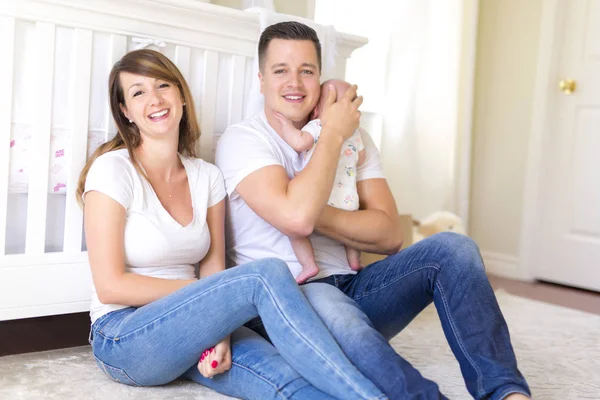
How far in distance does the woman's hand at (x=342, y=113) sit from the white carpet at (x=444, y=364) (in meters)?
0.67

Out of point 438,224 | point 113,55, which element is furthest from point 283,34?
point 438,224

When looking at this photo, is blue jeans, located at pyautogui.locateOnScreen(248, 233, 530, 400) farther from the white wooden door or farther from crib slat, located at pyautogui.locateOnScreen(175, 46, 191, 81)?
the white wooden door

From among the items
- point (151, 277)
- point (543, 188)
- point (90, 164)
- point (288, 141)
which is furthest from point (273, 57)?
point (543, 188)

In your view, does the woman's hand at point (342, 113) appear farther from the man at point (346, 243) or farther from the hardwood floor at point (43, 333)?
the hardwood floor at point (43, 333)

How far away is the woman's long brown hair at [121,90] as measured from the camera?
64.1 inches

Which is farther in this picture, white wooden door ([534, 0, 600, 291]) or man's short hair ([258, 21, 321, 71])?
white wooden door ([534, 0, 600, 291])

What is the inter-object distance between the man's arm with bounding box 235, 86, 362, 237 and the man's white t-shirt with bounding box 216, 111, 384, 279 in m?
0.07

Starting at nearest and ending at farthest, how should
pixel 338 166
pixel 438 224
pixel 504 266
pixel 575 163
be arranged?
pixel 338 166 → pixel 438 224 → pixel 575 163 → pixel 504 266

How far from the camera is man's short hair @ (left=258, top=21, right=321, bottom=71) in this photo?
5.74 feet

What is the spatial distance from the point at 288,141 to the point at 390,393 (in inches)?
27.3

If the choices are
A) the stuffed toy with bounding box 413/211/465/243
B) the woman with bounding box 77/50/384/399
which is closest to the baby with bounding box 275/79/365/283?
the woman with bounding box 77/50/384/399

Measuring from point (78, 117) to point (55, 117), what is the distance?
0.17 ft

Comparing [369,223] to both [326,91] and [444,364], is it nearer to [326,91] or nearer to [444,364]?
[326,91]

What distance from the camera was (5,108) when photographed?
1.56 metres
